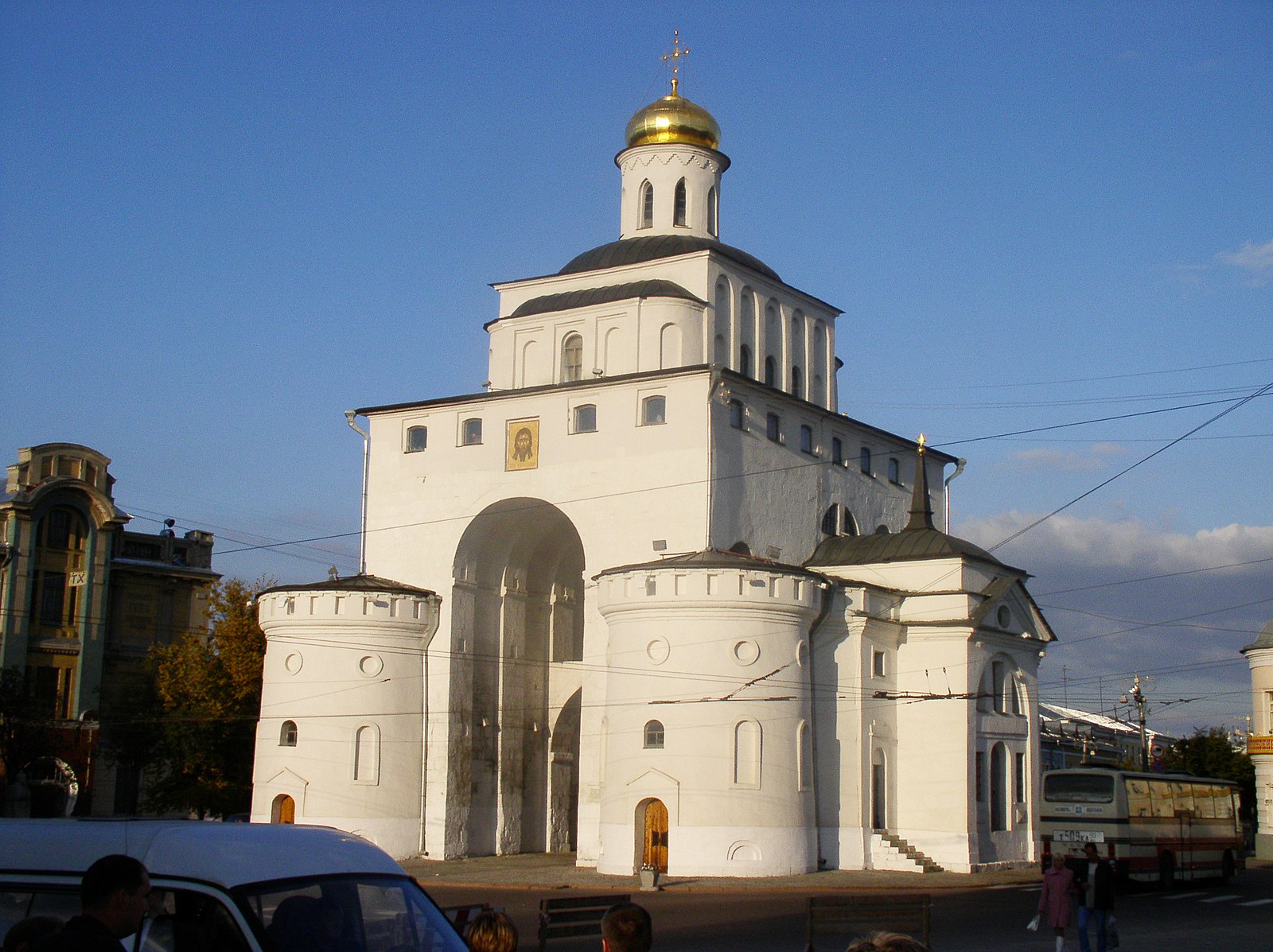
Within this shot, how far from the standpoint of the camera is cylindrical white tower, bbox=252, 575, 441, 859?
3609 cm

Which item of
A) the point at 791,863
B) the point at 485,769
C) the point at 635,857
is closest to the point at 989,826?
the point at 791,863

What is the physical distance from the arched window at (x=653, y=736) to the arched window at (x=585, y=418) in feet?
26.9

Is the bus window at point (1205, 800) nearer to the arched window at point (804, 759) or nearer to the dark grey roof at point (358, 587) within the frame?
the arched window at point (804, 759)

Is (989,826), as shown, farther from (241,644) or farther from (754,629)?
(241,644)

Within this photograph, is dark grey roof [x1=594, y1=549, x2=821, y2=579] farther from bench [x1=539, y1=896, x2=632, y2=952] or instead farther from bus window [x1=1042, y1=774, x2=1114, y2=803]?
bench [x1=539, y1=896, x2=632, y2=952]

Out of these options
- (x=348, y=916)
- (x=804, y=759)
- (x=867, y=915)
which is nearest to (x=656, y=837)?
(x=804, y=759)

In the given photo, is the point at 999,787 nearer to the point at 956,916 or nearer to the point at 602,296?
the point at 956,916

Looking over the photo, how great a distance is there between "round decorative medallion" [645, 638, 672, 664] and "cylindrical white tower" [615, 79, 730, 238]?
14473 millimetres

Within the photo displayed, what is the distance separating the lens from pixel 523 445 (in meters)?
38.3

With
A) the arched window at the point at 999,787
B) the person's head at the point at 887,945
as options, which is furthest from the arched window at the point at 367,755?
the person's head at the point at 887,945

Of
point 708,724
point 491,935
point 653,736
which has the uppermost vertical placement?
point 708,724

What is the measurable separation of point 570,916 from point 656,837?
16.2 meters

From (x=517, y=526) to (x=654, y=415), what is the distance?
5392 mm

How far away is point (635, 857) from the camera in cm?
3212
